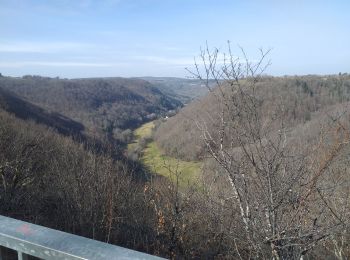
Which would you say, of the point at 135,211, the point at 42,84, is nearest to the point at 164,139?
A: the point at 42,84

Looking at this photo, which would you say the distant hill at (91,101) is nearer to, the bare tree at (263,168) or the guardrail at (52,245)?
the bare tree at (263,168)

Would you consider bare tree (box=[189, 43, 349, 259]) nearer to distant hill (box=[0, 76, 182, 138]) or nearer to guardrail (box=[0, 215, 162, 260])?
guardrail (box=[0, 215, 162, 260])

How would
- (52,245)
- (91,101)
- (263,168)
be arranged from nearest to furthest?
(52,245) < (263,168) < (91,101)

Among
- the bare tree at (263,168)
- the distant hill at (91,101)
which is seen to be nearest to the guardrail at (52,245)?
the bare tree at (263,168)

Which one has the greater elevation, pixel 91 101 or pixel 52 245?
pixel 52 245

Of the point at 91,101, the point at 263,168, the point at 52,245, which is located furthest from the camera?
the point at 91,101

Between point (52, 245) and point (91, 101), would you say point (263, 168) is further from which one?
point (91, 101)

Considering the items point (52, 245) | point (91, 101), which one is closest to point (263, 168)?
point (52, 245)

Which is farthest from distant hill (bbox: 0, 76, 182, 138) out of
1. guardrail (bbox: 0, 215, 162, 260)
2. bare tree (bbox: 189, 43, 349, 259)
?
guardrail (bbox: 0, 215, 162, 260)
